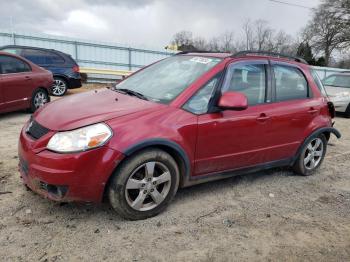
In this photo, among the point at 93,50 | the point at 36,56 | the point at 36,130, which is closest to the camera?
the point at 36,130

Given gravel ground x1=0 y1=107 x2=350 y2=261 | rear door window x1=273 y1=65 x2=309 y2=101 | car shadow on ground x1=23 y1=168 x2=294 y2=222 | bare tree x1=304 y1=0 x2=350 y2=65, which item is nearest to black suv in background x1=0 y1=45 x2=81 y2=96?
gravel ground x1=0 y1=107 x2=350 y2=261

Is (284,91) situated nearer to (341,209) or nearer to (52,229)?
(341,209)

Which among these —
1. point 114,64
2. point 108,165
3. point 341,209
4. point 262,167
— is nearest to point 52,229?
point 108,165

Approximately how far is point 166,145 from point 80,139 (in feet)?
2.68

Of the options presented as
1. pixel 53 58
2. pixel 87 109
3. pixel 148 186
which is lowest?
pixel 148 186

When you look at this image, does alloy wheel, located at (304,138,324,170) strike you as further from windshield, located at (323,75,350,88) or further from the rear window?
the rear window

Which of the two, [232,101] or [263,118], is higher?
[232,101]

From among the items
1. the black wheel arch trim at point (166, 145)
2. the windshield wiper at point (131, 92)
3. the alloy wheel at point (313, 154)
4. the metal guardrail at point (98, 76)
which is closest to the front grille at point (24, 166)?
the black wheel arch trim at point (166, 145)

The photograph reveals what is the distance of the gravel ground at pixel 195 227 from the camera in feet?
10.3

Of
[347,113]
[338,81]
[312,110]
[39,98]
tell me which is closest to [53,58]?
[39,98]

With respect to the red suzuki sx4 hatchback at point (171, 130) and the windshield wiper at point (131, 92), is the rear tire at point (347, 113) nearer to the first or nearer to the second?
the red suzuki sx4 hatchback at point (171, 130)

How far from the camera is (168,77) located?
4355 mm

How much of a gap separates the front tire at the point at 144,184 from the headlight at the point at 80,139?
1.07 ft

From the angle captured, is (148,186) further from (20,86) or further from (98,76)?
(98,76)
